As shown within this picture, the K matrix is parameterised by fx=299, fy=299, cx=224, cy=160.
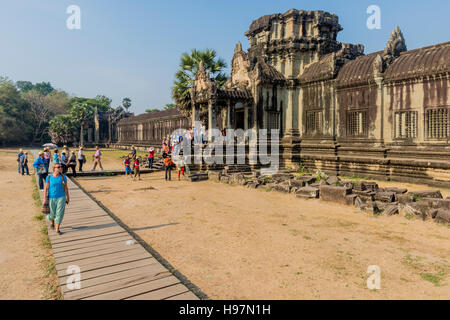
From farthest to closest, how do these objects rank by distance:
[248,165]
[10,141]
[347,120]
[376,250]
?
[10,141] < [248,165] < [347,120] < [376,250]

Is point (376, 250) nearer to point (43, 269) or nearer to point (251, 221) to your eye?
point (251, 221)

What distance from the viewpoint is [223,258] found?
198 inches

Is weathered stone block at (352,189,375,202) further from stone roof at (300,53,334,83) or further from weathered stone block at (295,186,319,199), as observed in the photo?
stone roof at (300,53,334,83)

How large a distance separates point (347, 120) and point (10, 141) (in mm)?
52607

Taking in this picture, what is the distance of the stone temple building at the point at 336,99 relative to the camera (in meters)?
12.3

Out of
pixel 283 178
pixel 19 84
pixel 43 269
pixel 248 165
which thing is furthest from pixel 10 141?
pixel 19 84

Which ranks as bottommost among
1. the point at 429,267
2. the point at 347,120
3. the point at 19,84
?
the point at 429,267

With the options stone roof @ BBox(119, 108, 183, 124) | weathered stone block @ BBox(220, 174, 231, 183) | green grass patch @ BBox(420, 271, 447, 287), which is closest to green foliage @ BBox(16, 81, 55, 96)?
stone roof @ BBox(119, 108, 183, 124)

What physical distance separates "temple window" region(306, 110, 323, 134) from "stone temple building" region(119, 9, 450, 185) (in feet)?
0.19

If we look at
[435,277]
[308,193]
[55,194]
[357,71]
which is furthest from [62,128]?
[435,277]

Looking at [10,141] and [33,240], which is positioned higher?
[10,141]

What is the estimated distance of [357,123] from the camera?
49.4 ft

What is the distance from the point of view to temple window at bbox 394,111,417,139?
12867mm
